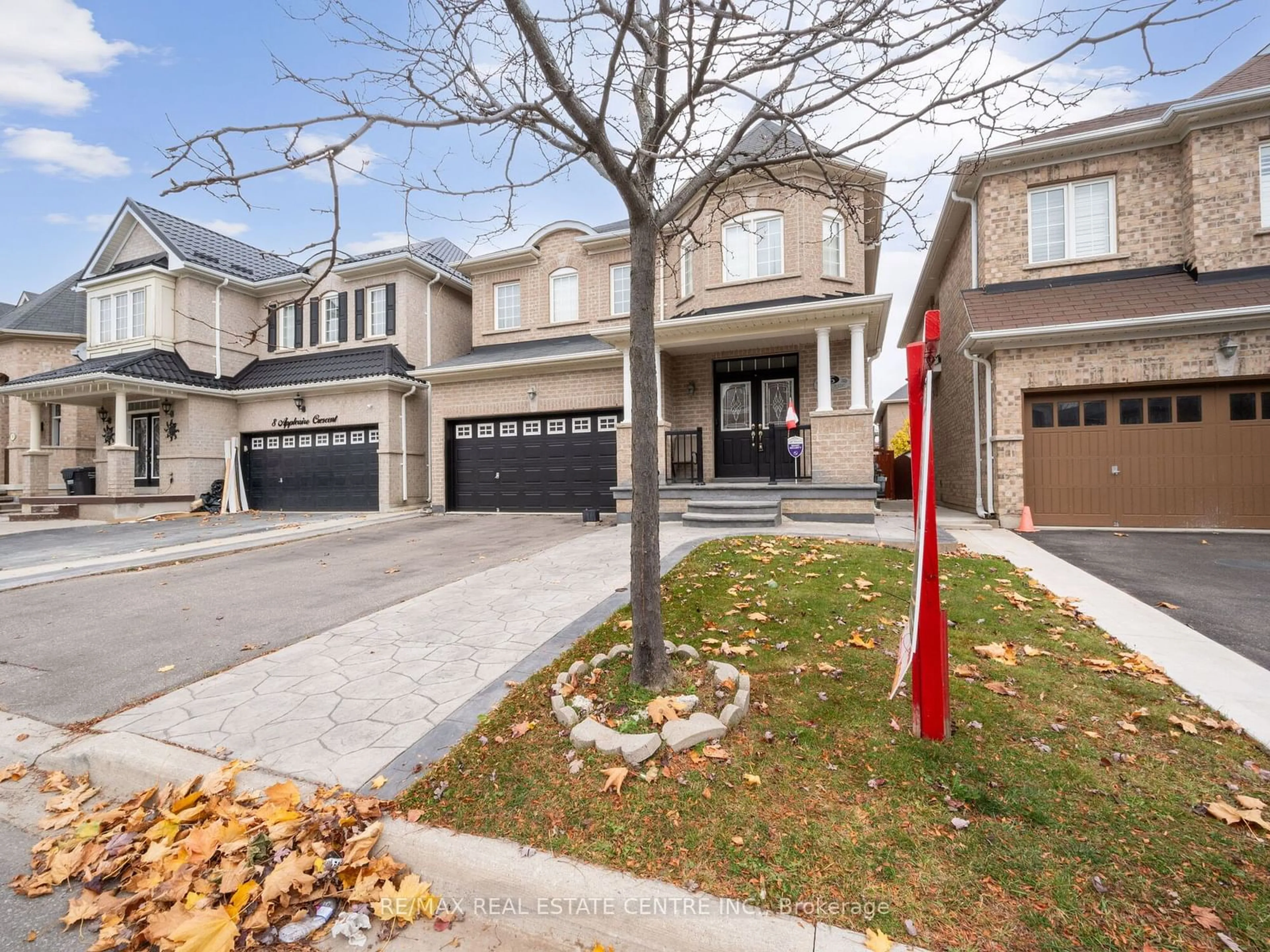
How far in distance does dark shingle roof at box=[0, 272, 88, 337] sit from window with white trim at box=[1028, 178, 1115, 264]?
27.6 metres

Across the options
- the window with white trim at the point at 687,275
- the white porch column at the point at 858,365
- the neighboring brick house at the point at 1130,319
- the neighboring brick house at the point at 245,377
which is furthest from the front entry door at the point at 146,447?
the neighboring brick house at the point at 1130,319

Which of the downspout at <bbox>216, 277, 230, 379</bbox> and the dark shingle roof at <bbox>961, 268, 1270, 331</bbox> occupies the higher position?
the downspout at <bbox>216, 277, 230, 379</bbox>

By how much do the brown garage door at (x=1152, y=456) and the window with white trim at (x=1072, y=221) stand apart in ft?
10.6

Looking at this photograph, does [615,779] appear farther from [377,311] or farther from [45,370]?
[45,370]

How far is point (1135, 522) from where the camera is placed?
9.43 meters

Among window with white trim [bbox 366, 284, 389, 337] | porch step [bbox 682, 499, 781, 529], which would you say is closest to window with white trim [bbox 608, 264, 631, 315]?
porch step [bbox 682, 499, 781, 529]

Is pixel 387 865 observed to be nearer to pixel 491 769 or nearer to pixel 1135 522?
pixel 491 769

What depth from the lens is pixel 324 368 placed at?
53.2 feet

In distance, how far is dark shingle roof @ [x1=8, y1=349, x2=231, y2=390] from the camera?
14.6 meters

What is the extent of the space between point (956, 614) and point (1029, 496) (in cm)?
735

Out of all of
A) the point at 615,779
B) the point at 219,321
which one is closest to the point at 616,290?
the point at 219,321

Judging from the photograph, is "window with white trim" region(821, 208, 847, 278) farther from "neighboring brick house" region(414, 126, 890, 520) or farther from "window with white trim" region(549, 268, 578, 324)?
"window with white trim" region(549, 268, 578, 324)

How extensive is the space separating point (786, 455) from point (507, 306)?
9530mm

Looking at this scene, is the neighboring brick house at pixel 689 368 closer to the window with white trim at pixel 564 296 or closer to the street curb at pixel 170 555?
the window with white trim at pixel 564 296
